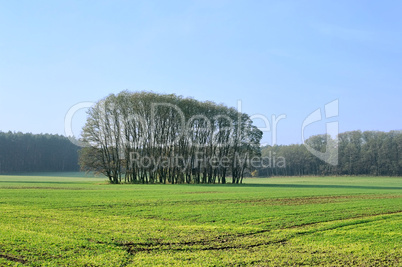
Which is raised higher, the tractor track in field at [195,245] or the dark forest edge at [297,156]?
the dark forest edge at [297,156]

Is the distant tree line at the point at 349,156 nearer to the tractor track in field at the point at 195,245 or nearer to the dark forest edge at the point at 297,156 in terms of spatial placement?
the dark forest edge at the point at 297,156

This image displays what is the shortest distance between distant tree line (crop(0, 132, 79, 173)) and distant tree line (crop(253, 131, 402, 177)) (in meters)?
83.0

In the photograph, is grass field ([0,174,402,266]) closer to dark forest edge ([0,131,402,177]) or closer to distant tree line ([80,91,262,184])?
distant tree line ([80,91,262,184])

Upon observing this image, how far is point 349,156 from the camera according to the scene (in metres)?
149

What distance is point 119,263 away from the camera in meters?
12.2

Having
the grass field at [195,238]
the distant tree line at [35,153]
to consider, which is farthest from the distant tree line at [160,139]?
the distant tree line at [35,153]

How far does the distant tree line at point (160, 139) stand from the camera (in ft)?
258

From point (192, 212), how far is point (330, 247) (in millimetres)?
11944

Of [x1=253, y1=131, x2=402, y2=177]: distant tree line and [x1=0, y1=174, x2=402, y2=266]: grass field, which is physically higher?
[x1=253, y1=131, x2=402, y2=177]: distant tree line

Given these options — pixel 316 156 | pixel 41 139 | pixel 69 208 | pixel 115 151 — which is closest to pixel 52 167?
pixel 41 139

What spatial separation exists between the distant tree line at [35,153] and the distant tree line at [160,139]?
288 feet

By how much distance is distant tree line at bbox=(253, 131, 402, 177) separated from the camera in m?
141

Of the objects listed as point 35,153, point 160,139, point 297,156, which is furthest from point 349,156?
point 35,153

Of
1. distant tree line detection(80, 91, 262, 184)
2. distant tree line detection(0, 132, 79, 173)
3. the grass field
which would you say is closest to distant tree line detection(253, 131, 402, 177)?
distant tree line detection(80, 91, 262, 184)
